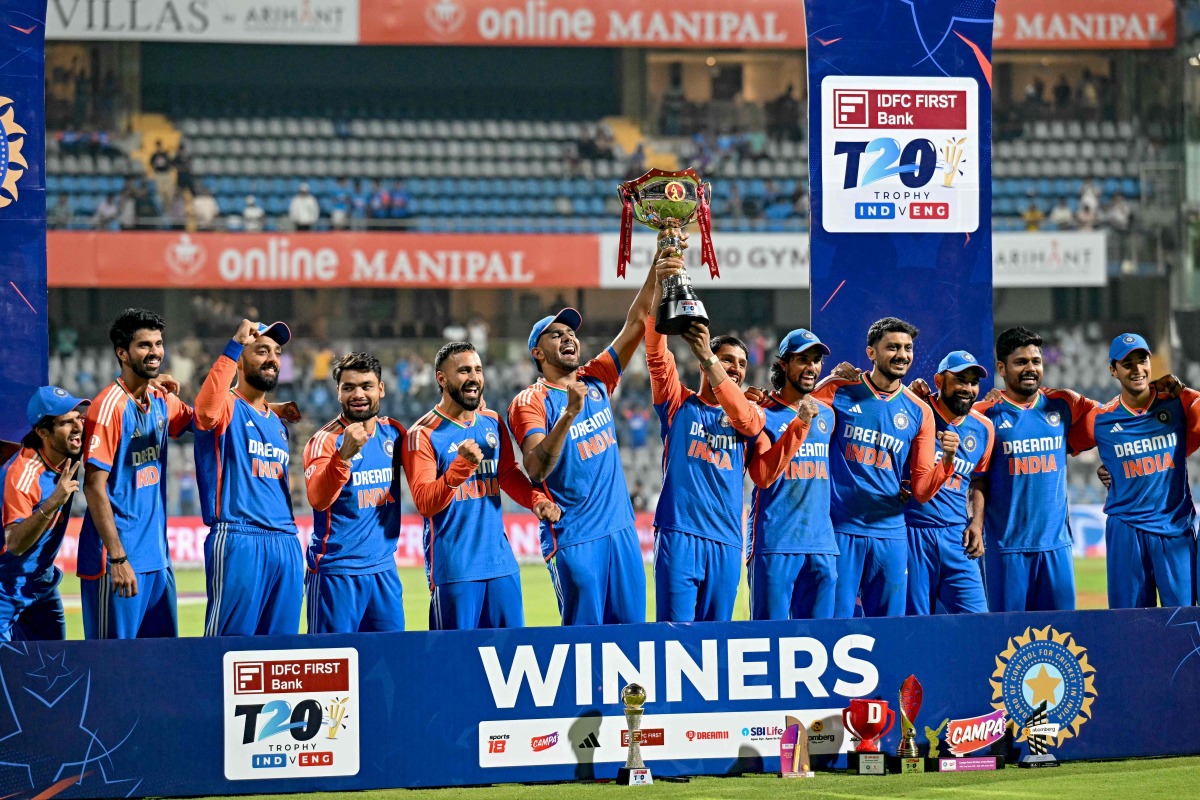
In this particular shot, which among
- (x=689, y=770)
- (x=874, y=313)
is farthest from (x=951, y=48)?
(x=689, y=770)

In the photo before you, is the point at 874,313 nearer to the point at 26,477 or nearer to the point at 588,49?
the point at 26,477

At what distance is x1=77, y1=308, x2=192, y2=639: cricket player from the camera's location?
7.25 meters

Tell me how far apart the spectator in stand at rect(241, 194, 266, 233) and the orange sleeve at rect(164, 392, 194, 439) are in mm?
18390

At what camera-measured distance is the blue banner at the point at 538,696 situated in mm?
6586

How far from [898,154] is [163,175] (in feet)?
69.0

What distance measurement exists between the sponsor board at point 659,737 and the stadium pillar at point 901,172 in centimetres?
250

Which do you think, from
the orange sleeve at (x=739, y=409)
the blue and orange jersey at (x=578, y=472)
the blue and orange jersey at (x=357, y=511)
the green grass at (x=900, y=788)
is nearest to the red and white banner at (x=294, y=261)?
the blue and orange jersey at (x=357, y=511)

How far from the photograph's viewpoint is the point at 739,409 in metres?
7.32

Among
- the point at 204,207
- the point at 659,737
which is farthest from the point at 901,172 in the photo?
the point at 204,207

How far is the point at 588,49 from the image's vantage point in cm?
2942

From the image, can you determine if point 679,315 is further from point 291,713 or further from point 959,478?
point 291,713

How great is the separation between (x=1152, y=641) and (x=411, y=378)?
19.3 m

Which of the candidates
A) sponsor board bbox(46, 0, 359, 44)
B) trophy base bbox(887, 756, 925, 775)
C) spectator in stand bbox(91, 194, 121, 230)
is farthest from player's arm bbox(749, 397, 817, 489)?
sponsor board bbox(46, 0, 359, 44)

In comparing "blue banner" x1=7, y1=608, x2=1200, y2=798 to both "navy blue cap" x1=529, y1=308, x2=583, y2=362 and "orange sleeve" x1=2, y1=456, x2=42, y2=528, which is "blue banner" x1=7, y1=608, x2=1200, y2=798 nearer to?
"orange sleeve" x1=2, y1=456, x2=42, y2=528
